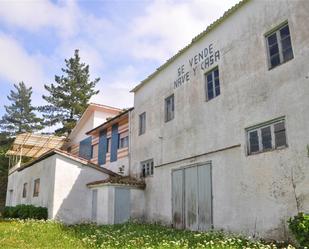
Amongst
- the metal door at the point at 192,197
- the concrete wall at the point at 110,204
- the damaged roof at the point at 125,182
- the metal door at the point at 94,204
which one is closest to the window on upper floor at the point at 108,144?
the metal door at the point at 94,204

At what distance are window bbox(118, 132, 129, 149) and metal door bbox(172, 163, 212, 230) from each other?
281 inches

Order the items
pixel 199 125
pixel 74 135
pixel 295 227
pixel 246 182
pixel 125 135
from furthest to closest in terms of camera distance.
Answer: pixel 74 135
pixel 125 135
pixel 199 125
pixel 246 182
pixel 295 227

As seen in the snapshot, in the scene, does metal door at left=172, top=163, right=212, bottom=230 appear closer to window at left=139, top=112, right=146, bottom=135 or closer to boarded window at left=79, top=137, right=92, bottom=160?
window at left=139, top=112, right=146, bottom=135

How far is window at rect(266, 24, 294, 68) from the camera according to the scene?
10641mm

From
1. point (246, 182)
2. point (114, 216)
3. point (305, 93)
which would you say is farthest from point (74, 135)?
point (305, 93)

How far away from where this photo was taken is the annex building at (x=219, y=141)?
1007cm

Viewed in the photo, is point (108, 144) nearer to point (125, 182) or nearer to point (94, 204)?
point (94, 204)

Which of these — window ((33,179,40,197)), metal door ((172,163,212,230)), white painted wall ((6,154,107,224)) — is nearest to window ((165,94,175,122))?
metal door ((172,163,212,230))

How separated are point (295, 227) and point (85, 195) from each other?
46.2ft

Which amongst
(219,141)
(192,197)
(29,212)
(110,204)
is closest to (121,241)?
(192,197)

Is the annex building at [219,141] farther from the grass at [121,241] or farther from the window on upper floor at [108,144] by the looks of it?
the window on upper floor at [108,144]

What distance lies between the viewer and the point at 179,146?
15656 millimetres

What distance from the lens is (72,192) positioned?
19484 millimetres

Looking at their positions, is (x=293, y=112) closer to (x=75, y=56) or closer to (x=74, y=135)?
(x=74, y=135)
